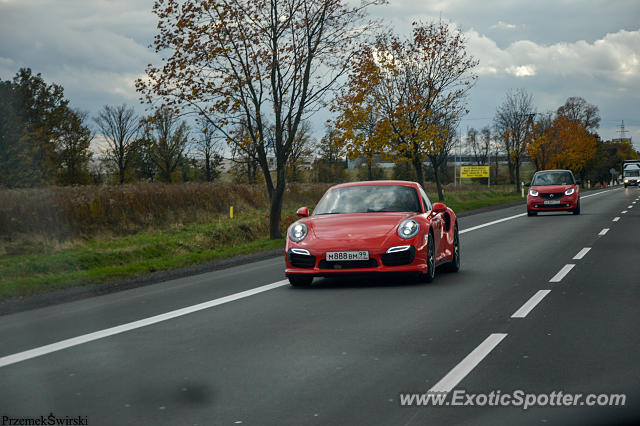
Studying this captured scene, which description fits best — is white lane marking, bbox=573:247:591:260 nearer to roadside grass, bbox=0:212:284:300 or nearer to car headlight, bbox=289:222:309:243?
car headlight, bbox=289:222:309:243

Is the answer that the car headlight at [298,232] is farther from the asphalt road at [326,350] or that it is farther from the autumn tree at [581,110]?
the autumn tree at [581,110]

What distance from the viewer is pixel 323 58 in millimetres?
21406

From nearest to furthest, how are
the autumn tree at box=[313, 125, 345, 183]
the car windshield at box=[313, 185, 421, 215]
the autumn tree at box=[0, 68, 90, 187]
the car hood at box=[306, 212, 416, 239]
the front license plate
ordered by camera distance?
1. the front license plate
2. the car hood at box=[306, 212, 416, 239]
3. the car windshield at box=[313, 185, 421, 215]
4. the autumn tree at box=[0, 68, 90, 187]
5. the autumn tree at box=[313, 125, 345, 183]

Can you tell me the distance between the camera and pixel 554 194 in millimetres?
28844

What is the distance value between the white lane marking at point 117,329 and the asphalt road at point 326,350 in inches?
1.3

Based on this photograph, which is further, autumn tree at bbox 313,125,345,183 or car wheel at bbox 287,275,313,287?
autumn tree at bbox 313,125,345,183

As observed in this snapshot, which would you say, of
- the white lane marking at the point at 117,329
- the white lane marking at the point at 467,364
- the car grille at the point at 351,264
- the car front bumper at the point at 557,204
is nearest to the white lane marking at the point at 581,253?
the car grille at the point at 351,264

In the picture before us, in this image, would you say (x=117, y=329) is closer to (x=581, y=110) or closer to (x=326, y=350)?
(x=326, y=350)

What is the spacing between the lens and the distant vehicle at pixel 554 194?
2875 cm

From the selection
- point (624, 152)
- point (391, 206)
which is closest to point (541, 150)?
A: point (391, 206)

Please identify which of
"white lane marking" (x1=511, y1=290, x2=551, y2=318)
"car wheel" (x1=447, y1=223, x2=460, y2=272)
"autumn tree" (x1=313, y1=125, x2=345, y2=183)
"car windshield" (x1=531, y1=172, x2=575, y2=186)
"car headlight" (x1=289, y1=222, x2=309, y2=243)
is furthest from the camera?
"autumn tree" (x1=313, y1=125, x2=345, y2=183)

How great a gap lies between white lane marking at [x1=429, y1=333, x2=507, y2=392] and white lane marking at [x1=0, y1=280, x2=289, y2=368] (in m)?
3.34

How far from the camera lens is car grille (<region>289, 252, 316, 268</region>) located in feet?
33.8

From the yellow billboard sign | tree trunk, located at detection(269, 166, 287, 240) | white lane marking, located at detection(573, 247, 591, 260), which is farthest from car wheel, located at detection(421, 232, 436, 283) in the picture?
the yellow billboard sign
